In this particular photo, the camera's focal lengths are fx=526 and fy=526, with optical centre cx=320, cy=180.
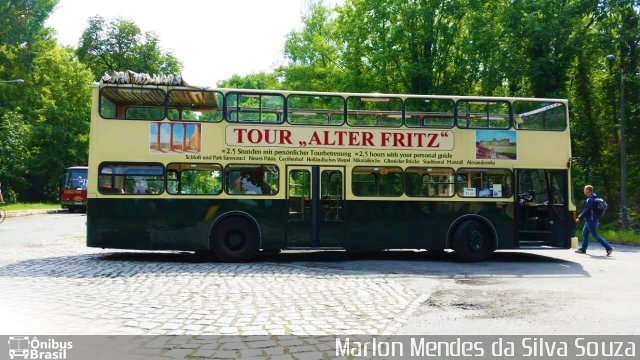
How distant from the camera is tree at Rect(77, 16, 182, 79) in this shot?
170 feet

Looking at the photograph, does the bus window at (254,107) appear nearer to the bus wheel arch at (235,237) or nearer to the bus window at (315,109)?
the bus window at (315,109)

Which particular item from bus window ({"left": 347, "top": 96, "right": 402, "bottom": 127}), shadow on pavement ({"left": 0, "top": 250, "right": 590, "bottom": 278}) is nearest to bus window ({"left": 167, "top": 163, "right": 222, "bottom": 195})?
shadow on pavement ({"left": 0, "top": 250, "right": 590, "bottom": 278})

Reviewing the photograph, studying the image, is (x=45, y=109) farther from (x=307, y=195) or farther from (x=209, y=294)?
(x=209, y=294)

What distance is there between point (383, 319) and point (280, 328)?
1.33 meters

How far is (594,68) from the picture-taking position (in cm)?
2689

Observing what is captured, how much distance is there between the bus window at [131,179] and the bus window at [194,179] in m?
0.24

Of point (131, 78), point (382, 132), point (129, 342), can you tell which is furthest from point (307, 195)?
point (129, 342)

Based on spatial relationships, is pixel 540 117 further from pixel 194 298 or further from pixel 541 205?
pixel 194 298

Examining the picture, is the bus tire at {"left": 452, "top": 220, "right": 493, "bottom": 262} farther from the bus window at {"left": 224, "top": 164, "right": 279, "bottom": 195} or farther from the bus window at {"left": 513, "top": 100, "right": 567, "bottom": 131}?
the bus window at {"left": 224, "top": 164, "right": 279, "bottom": 195}

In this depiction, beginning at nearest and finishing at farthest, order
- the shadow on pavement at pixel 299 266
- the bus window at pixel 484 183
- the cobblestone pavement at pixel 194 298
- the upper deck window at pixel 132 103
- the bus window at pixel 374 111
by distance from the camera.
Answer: the cobblestone pavement at pixel 194 298, the shadow on pavement at pixel 299 266, the upper deck window at pixel 132 103, the bus window at pixel 374 111, the bus window at pixel 484 183

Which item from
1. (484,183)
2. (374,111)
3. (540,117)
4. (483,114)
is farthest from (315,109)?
(540,117)

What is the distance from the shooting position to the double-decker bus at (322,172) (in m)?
11.6

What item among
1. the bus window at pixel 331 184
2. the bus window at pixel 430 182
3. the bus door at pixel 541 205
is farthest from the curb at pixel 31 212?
the bus door at pixel 541 205

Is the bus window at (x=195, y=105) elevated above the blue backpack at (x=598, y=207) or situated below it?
above
